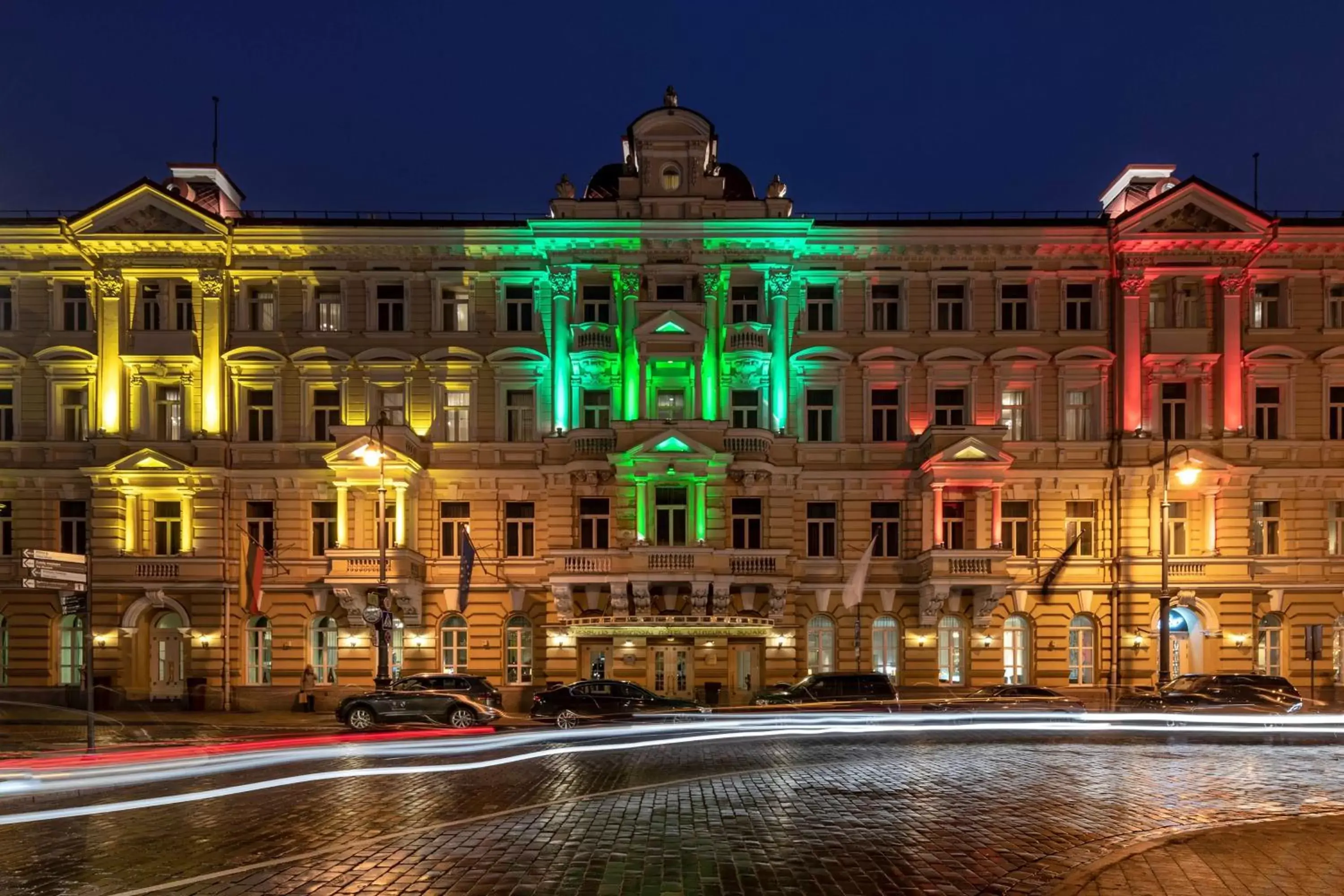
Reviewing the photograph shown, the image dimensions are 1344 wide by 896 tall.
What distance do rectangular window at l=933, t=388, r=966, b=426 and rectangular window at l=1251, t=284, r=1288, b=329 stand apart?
11.1 meters

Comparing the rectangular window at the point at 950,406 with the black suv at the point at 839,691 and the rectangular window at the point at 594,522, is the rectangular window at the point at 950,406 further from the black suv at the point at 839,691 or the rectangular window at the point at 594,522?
the rectangular window at the point at 594,522

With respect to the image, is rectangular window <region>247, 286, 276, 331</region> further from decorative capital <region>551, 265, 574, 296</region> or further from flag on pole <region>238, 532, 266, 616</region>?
decorative capital <region>551, 265, 574, 296</region>

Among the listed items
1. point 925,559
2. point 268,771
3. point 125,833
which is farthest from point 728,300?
point 125,833

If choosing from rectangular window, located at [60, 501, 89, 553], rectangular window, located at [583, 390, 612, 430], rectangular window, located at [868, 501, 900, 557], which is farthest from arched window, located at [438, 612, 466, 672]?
rectangular window, located at [868, 501, 900, 557]

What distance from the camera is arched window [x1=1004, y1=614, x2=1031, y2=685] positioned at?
124 ft

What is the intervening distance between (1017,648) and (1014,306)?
12.8m

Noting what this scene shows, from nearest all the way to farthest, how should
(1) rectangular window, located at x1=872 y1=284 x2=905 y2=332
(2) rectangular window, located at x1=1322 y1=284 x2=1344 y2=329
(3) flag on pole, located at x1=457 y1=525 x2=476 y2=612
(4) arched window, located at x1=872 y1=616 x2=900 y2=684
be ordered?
(3) flag on pole, located at x1=457 y1=525 x2=476 y2=612
(4) arched window, located at x1=872 y1=616 x2=900 y2=684
(2) rectangular window, located at x1=1322 y1=284 x2=1344 y2=329
(1) rectangular window, located at x1=872 y1=284 x2=905 y2=332

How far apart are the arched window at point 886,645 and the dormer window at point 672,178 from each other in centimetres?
1768

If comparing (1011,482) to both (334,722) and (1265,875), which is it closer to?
(334,722)

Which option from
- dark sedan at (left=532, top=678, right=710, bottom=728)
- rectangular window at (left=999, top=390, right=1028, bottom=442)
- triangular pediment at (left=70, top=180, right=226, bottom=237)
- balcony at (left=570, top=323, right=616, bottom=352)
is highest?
triangular pediment at (left=70, top=180, right=226, bottom=237)

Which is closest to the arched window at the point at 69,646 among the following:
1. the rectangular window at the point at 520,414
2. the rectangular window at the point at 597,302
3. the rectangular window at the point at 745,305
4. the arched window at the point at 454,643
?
the arched window at the point at 454,643

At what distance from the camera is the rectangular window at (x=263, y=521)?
124 ft

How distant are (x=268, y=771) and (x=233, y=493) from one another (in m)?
21.9

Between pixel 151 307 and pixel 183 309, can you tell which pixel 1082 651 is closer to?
pixel 183 309
